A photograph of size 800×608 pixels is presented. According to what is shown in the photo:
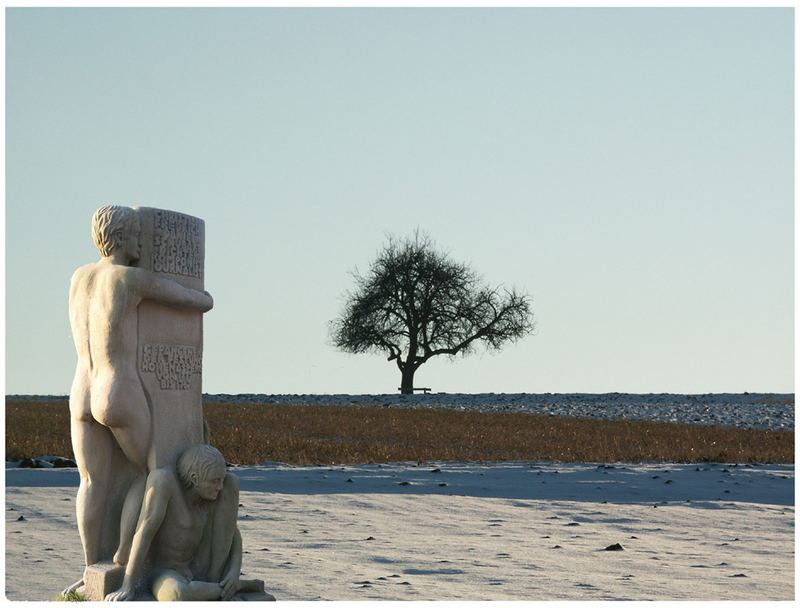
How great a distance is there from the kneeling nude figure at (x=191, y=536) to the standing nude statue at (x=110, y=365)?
0.19 m

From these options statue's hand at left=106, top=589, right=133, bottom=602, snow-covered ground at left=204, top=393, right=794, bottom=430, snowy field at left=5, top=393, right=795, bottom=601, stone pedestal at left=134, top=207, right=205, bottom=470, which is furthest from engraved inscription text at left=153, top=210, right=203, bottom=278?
snow-covered ground at left=204, top=393, right=794, bottom=430

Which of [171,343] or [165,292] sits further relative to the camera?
[171,343]

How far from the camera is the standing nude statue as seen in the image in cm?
708

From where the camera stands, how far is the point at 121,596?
23.0ft

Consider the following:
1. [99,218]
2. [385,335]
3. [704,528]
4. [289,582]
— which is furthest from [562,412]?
[99,218]

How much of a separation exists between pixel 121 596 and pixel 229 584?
0.70m

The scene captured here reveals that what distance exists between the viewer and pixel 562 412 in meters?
30.1

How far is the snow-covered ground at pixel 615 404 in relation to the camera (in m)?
29.0

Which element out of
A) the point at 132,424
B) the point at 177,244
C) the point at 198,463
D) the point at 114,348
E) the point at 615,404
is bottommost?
the point at 198,463

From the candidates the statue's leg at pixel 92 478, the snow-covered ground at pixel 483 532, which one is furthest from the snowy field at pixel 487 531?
the statue's leg at pixel 92 478

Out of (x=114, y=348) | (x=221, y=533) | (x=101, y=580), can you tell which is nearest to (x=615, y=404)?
(x=221, y=533)

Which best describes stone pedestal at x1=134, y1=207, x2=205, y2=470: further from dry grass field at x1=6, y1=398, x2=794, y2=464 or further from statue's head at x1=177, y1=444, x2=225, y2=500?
dry grass field at x1=6, y1=398, x2=794, y2=464

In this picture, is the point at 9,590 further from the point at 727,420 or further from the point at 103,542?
the point at 727,420

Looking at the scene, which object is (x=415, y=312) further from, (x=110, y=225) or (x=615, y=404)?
(x=110, y=225)
